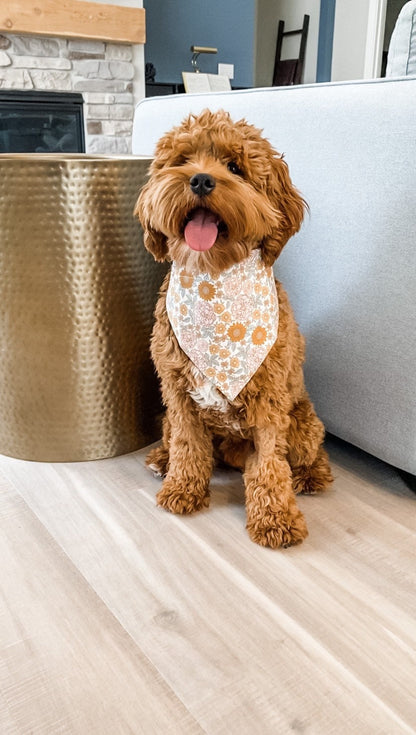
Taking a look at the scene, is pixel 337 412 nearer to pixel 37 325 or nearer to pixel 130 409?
pixel 130 409

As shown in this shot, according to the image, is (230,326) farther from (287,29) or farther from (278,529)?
(287,29)

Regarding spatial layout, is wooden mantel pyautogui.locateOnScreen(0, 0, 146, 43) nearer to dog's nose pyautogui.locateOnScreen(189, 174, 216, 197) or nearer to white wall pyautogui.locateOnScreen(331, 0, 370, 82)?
white wall pyautogui.locateOnScreen(331, 0, 370, 82)

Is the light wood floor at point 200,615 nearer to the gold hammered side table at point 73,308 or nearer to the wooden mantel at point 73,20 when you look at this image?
the gold hammered side table at point 73,308

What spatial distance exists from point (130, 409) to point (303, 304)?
468 millimetres

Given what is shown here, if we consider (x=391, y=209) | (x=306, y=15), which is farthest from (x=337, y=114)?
(x=306, y=15)

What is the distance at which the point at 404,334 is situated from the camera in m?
1.17

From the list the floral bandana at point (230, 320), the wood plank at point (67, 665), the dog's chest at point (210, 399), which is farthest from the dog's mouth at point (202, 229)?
the wood plank at point (67, 665)

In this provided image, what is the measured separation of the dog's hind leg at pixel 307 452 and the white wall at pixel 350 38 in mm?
4760

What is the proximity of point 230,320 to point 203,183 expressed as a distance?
0.86 feet

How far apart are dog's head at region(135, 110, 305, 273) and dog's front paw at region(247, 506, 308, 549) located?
1.50 ft

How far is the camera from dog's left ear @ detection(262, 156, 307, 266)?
1005 mm

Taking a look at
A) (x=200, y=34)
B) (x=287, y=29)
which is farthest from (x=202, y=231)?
(x=287, y=29)

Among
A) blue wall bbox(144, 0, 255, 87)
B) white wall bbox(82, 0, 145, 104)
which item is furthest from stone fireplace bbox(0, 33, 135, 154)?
blue wall bbox(144, 0, 255, 87)

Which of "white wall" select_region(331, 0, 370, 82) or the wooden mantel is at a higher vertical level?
"white wall" select_region(331, 0, 370, 82)
